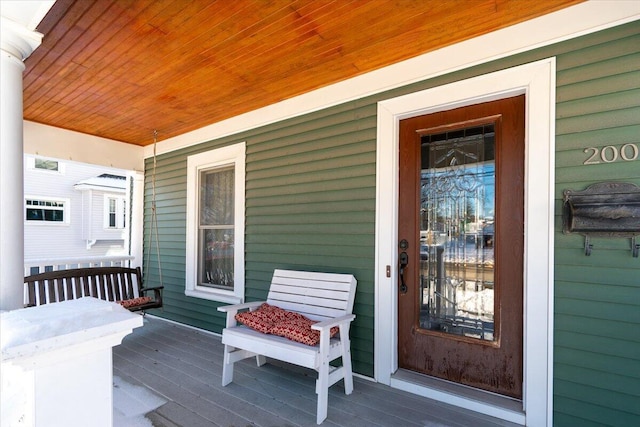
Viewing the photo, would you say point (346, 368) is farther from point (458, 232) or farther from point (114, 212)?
point (114, 212)

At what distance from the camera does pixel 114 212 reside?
1101 cm

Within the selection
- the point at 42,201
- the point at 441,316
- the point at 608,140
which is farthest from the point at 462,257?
the point at 42,201

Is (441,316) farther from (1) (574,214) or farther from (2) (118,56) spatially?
(2) (118,56)

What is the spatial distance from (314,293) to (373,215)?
0.84 meters

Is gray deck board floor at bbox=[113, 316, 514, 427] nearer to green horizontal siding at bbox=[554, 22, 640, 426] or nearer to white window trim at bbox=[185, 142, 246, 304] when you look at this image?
green horizontal siding at bbox=[554, 22, 640, 426]

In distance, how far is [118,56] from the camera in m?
2.58

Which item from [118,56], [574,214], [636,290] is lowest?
[636,290]

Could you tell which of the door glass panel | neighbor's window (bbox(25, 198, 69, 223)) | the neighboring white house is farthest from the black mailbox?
neighbor's window (bbox(25, 198, 69, 223))

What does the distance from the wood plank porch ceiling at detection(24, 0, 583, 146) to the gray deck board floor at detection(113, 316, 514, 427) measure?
255cm

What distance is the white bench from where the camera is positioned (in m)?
2.21

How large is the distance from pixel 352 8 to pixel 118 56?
183cm

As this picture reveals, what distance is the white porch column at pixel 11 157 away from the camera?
4.18ft

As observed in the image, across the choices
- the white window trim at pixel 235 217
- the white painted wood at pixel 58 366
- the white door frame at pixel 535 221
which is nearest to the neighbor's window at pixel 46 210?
the white window trim at pixel 235 217

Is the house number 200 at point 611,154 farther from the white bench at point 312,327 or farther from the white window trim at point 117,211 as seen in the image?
the white window trim at point 117,211
